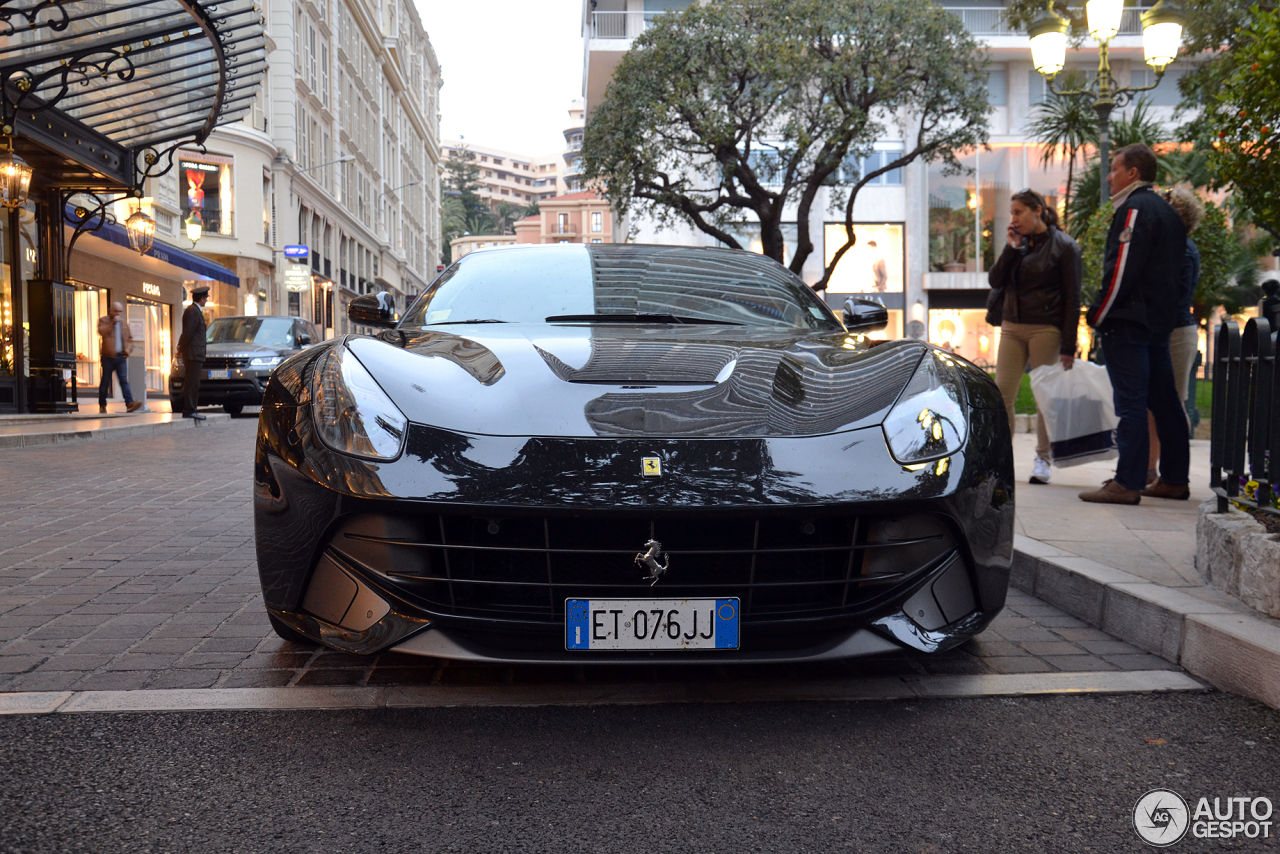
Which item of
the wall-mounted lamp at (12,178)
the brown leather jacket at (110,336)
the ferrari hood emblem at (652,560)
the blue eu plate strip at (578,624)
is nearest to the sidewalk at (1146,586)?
the ferrari hood emblem at (652,560)

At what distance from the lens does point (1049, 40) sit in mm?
10953

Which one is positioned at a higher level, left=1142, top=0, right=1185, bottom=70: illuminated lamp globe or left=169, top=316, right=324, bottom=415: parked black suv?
left=1142, top=0, right=1185, bottom=70: illuminated lamp globe

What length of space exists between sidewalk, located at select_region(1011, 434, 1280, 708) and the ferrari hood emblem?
164cm

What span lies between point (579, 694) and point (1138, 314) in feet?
12.7

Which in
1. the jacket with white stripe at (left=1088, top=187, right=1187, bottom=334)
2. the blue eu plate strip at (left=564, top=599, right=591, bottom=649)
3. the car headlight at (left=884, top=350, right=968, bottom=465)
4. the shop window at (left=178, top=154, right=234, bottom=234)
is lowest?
the blue eu plate strip at (left=564, top=599, right=591, bottom=649)

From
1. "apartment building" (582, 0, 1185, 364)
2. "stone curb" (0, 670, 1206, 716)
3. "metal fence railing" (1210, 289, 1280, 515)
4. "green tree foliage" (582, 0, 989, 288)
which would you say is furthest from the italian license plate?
"apartment building" (582, 0, 1185, 364)

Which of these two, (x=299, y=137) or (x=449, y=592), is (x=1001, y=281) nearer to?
(x=449, y=592)

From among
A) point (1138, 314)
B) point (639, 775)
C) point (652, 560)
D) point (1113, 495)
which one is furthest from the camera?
point (1113, 495)

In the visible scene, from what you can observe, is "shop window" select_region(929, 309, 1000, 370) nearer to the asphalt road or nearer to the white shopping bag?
the white shopping bag

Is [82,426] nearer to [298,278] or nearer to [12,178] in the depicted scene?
[12,178]

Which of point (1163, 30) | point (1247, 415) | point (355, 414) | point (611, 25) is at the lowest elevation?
→ point (1247, 415)

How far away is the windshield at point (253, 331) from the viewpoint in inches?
679

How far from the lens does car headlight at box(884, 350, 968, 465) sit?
2.60 metres

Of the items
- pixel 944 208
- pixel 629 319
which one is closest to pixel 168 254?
pixel 629 319
